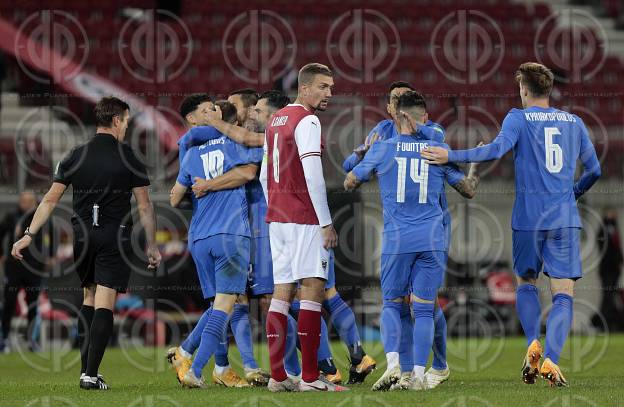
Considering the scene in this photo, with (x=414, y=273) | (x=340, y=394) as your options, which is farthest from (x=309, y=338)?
(x=414, y=273)

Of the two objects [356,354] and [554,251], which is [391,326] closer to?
[356,354]

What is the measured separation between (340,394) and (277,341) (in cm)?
46

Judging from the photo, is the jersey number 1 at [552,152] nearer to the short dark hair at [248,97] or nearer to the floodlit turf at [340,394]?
the floodlit turf at [340,394]

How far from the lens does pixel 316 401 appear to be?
220 inches

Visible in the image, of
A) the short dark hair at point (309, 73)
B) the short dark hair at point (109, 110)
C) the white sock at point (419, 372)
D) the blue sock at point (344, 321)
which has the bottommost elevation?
the white sock at point (419, 372)

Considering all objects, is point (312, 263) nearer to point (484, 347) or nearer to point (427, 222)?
point (427, 222)

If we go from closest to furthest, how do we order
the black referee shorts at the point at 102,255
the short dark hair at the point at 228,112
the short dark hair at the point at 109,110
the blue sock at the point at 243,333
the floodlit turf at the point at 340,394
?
Result: the floodlit turf at the point at 340,394
the black referee shorts at the point at 102,255
the short dark hair at the point at 109,110
the blue sock at the point at 243,333
the short dark hair at the point at 228,112

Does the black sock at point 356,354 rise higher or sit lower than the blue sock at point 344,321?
lower

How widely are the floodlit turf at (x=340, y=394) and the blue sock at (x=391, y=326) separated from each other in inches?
12.8

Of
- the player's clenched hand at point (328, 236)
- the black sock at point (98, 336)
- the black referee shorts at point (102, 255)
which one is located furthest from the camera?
the black referee shorts at point (102, 255)

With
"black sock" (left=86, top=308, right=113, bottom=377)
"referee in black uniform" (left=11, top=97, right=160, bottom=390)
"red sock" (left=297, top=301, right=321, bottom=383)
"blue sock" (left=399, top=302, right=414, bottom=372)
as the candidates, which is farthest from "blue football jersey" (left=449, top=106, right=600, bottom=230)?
"black sock" (left=86, top=308, right=113, bottom=377)

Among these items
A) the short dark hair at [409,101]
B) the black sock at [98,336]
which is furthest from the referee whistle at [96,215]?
the short dark hair at [409,101]

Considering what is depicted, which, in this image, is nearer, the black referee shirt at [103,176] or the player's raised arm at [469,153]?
the player's raised arm at [469,153]

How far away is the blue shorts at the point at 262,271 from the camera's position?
291 inches
